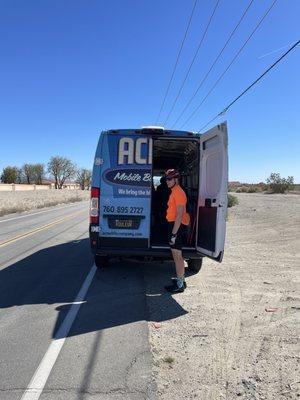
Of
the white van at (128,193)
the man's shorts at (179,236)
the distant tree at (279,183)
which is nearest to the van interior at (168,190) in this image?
the white van at (128,193)

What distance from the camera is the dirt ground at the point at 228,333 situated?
4441 millimetres

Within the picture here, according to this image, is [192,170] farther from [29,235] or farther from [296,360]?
[29,235]

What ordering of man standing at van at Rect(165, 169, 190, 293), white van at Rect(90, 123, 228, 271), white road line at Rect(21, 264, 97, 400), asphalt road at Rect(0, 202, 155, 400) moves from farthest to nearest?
white van at Rect(90, 123, 228, 271) < man standing at van at Rect(165, 169, 190, 293) < asphalt road at Rect(0, 202, 155, 400) < white road line at Rect(21, 264, 97, 400)

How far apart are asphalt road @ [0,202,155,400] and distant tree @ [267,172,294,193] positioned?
7158 cm

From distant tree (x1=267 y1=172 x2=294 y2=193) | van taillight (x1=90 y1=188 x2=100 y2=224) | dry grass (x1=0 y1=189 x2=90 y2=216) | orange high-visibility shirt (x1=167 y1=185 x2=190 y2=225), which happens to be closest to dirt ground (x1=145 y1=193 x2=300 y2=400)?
orange high-visibility shirt (x1=167 y1=185 x2=190 y2=225)

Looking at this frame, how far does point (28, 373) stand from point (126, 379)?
36.9 inches

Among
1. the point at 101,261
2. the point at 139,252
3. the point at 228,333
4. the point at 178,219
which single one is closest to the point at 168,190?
the point at 101,261

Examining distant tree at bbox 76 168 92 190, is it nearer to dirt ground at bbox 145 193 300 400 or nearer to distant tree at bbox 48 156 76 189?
distant tree at bbox 48 156 76 189

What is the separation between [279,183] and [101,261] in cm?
7329

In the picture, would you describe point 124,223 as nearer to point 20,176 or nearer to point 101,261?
point 101,261

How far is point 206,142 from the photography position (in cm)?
867

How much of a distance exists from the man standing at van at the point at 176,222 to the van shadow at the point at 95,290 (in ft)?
1.05

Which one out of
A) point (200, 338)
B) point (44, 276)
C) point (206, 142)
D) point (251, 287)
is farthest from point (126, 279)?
point (200, 338)

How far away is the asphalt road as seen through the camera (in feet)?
14.4
